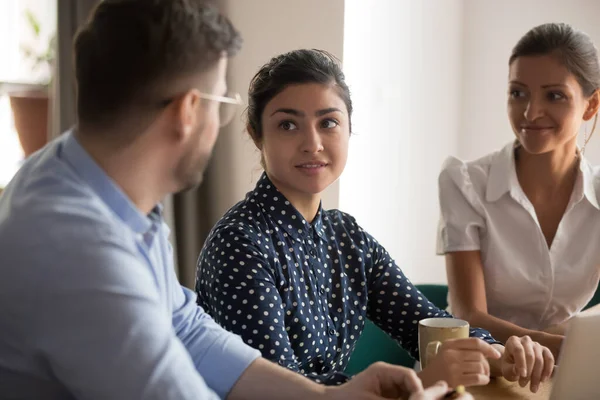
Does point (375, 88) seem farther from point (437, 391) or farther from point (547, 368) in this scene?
point (437, 391)

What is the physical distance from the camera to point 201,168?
43.9 inches

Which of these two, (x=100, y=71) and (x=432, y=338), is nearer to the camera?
(x=100, y=71)

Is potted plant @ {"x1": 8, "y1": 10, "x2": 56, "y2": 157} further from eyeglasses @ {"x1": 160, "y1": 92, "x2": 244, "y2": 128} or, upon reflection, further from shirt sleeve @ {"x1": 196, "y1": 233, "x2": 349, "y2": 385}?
eyeglasses @ {"x1": 160, "y1": 92, "x2": 244, "y2": 128}

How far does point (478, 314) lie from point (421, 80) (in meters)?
1.74

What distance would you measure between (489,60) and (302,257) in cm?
236

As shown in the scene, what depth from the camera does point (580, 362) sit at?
111cm

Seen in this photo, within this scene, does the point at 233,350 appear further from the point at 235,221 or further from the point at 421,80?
the point at 421,80

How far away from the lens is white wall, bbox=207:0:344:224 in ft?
9.04

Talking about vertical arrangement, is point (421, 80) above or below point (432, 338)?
above

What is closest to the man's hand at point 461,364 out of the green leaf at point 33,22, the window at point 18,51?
the window at point 18,51

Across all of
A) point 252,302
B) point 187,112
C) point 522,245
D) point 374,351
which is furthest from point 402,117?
point 187,112

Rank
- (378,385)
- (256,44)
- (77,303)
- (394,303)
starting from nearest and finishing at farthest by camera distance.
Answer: (77,303)
(378,385)
(394,303)
(256,44)

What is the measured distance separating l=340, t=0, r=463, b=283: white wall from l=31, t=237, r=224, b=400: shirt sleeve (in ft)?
6.40

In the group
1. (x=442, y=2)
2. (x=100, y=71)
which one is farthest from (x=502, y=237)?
(x=442, y=2)
